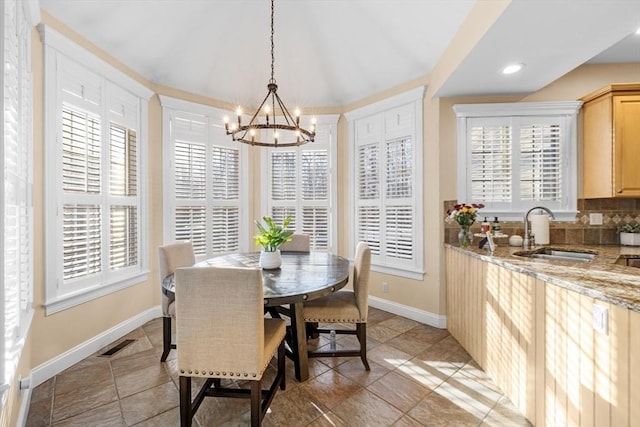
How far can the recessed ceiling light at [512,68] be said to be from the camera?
2.53m

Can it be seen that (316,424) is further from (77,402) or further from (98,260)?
(98,260)

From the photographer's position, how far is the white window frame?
4.14 metres

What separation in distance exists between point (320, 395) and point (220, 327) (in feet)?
3.13

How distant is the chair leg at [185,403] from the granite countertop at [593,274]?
2.15 meters

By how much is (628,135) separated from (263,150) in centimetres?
395

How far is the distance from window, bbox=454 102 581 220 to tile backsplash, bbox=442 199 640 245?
0.37 feet

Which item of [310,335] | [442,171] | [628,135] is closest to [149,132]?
[310,335]

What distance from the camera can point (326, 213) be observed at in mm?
4203

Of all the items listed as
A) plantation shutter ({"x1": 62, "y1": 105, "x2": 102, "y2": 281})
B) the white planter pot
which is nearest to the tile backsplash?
the white planter pot

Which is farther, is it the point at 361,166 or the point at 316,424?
the point at 361,166

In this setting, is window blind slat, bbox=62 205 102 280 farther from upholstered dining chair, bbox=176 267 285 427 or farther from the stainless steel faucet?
the stainless steel faucet

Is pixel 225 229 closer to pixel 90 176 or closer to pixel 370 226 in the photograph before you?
pixel 90 176

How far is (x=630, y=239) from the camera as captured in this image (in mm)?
2982

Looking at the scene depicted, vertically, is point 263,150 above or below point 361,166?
above
